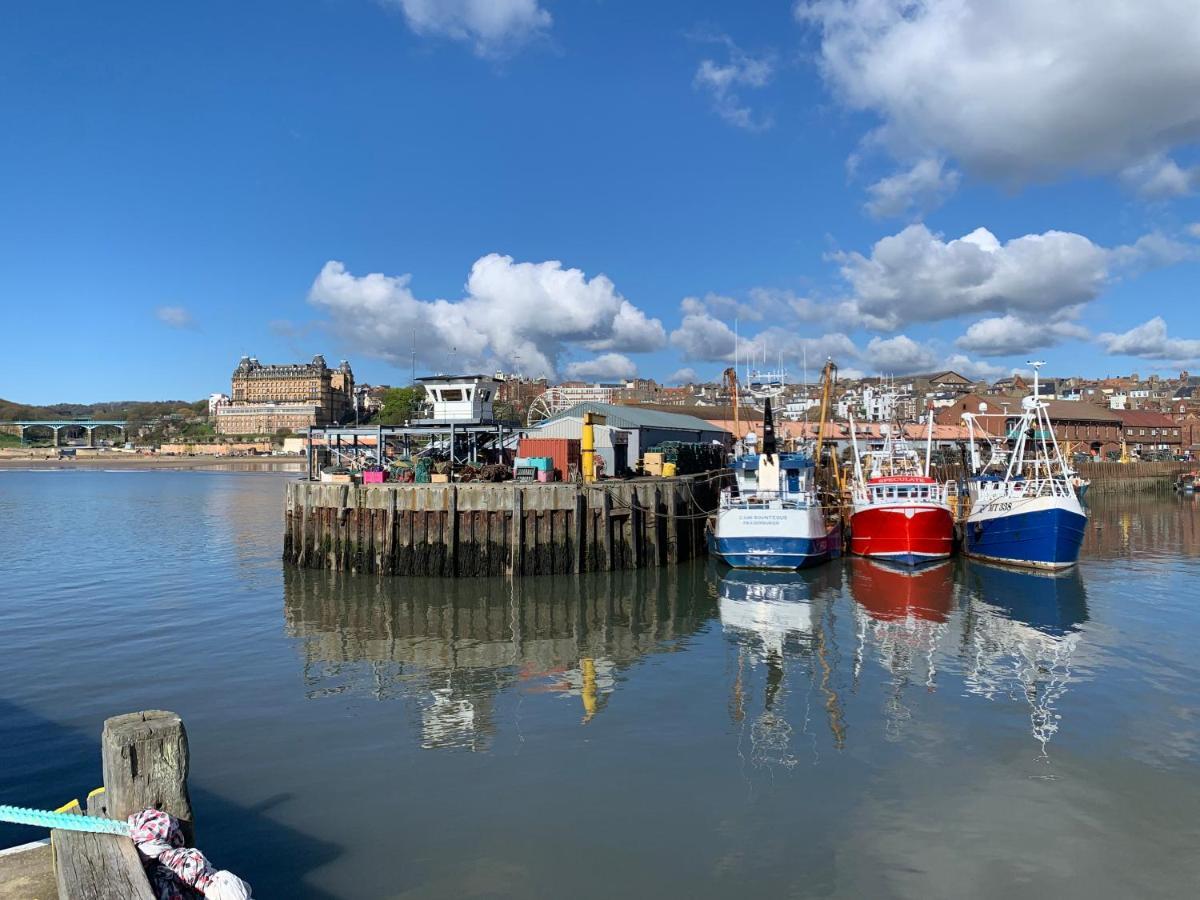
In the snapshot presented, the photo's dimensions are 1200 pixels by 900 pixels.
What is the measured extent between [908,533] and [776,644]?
16.9m

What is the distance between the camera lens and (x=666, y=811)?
38.1 feet

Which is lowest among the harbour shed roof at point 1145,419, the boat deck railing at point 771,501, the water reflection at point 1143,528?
the water reflection at point 1143,528

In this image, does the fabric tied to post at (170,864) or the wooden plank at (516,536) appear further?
the wooden plank at (516,536)

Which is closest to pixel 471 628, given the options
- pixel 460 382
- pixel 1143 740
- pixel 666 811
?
pixel 666 811

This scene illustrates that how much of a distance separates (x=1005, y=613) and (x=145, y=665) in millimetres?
25317

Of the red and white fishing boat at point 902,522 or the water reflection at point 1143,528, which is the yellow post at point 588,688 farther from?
the water reflection at point 1143,528

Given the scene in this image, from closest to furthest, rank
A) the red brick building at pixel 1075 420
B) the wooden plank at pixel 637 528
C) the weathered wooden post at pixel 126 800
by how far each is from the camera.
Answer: the weathered wooden post at pixel 126 800 < the wooden plank at pixel 637 528 < the red brick building at pixel 1075 420

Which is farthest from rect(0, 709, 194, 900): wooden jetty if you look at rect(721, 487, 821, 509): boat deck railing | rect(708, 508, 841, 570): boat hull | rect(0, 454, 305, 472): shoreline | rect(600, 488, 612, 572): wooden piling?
rect(0, 454, 305, 472): shoreline

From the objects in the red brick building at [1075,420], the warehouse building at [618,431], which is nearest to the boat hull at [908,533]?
the warehouse building at [618,431]

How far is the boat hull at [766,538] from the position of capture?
3369cm

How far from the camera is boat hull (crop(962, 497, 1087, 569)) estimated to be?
3519 centimetres

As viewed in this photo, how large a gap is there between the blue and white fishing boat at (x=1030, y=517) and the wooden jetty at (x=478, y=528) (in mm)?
16494

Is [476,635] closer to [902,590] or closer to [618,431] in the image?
[902,590]

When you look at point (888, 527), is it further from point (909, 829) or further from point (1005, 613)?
point (909, 829)
